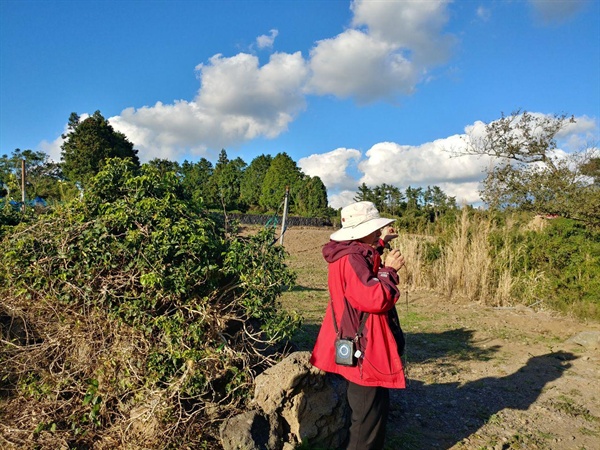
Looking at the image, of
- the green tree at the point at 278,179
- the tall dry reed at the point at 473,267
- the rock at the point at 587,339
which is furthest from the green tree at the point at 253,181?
the rock at the point at 587,339

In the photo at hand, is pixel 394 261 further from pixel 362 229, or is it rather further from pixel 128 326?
pixel 128 326

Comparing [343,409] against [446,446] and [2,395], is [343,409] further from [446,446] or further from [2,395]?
[2,395]

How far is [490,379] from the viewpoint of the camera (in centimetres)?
522

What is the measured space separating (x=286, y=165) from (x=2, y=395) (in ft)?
114

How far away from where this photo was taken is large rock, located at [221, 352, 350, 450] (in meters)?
2.98

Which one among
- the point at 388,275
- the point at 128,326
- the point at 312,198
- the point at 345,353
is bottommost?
the point at 345,353

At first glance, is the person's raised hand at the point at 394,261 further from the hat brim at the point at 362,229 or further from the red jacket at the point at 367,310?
the hat brim at the point at 362,229

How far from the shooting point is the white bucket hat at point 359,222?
2.79 metres

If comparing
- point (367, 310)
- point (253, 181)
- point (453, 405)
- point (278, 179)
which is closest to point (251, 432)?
point (367, 310)

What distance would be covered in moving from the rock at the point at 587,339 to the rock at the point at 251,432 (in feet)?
18.1

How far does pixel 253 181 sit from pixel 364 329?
3901 cm

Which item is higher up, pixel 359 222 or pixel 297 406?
pixel 359 222

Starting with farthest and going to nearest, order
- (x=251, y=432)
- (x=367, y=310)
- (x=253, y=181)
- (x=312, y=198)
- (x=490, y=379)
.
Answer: (x=253, y=181), (x=312, y=198), (x=490, y=379), (x=251, y=432), (x=367, y=310)

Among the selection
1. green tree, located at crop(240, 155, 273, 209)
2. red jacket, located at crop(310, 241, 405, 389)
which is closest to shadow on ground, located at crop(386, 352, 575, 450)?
red jacket, located at crop(310, 241, 405, 389)
